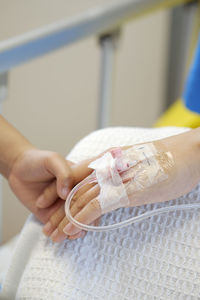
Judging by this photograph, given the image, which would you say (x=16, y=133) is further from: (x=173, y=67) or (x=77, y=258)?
(x=173, y=67)

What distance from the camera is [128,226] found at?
0.68 metres

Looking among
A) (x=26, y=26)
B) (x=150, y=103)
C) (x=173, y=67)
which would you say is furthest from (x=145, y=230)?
(x=173, y=67)

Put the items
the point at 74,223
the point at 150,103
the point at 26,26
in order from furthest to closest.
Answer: the point at 150,103 → the point at 26,26 → the point at 74,223

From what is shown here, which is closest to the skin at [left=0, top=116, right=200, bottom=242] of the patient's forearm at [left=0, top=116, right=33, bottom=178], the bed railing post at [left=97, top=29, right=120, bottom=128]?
the patient's forearm at [left=0, top=116, right=33, bottom=178]

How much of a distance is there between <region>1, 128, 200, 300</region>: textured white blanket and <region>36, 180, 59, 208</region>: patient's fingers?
7cm

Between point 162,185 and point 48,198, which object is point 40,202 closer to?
point 48,198

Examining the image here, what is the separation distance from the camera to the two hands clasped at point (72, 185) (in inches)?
25.5

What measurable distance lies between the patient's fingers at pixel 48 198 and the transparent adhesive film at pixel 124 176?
0.24 feet

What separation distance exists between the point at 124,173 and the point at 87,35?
0.57m

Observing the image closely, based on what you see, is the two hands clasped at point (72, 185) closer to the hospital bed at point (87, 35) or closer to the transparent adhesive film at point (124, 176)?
the transparent adhesive film at point (124, 176)

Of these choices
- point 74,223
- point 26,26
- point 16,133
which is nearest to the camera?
point 74,223

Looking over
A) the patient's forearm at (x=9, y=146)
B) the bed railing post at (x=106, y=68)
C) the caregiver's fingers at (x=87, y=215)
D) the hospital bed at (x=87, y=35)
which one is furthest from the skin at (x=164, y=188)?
the bed railing post at (x=106, y=68)

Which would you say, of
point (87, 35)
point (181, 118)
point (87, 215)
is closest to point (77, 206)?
point (87, 215)

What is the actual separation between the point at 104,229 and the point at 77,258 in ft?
0.23
